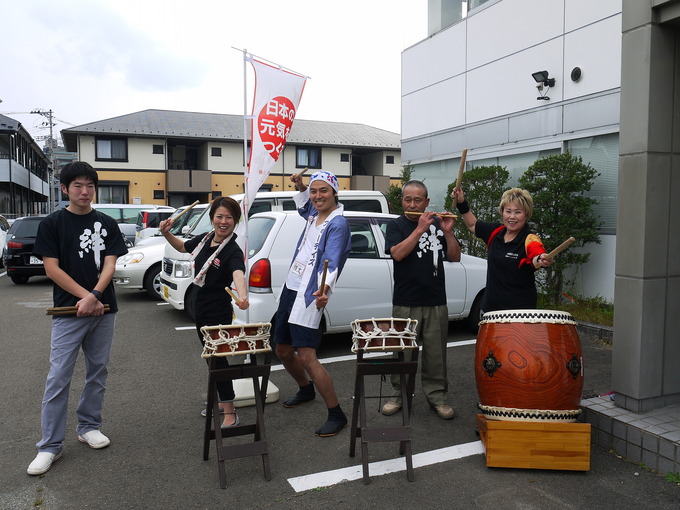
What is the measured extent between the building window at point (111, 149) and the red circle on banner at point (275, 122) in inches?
1070

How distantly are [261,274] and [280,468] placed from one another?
2407mm

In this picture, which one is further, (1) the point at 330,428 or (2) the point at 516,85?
(2) the point at 516,85

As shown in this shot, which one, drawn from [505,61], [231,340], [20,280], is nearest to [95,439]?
[231,340]

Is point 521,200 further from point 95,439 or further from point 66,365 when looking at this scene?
point 95,439

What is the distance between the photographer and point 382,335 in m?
3.51

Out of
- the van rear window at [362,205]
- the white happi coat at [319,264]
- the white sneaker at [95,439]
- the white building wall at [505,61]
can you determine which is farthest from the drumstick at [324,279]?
the white building wall at [505,61]

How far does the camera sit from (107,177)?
29125mm

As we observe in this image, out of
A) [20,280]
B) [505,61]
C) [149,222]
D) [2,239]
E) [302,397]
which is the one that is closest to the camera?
[302,397]

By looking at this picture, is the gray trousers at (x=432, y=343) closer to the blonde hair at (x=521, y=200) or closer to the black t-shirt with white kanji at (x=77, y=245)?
the blonde hair at (x=521, y=200)

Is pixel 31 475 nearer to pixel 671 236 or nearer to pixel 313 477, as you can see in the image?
pixel 313 477

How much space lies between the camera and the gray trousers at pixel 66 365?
3469mm

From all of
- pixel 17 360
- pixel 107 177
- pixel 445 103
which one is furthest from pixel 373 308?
pixel 107 177

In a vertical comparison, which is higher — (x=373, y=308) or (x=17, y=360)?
(x=373, y=308)

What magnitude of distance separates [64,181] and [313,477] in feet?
7.85
